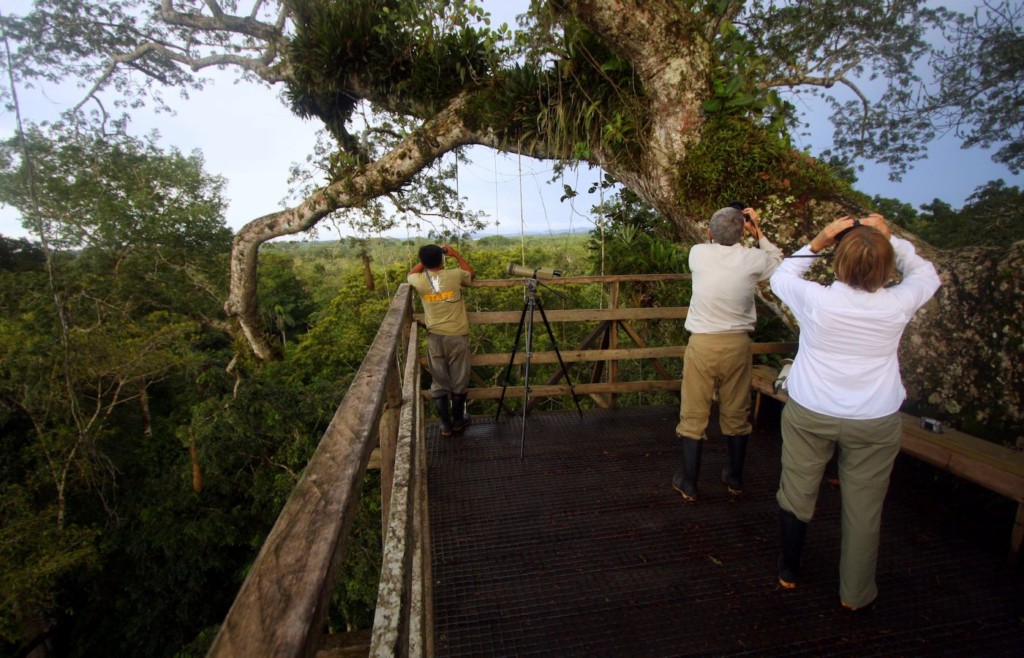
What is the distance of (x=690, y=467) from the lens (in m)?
2.94

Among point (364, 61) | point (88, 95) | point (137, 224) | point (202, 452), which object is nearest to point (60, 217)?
point (137, 224)

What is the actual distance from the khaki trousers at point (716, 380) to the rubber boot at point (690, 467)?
0.07m

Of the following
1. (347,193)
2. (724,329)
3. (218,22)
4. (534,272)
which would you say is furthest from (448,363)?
(218,22)

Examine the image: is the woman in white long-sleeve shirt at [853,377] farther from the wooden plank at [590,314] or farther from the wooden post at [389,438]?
the wooden plank at [590,314]

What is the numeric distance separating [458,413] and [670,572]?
2073 millimetres

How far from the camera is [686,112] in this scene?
400 cm

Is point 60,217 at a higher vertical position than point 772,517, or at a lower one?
higher

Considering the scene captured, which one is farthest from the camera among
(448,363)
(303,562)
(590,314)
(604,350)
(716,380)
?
(604,350)

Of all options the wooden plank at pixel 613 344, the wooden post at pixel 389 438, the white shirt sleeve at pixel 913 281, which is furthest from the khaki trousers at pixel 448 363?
the white shirt sleeve at pixel 913 281

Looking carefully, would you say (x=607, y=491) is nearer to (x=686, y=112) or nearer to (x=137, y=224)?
(x=686, y=112)

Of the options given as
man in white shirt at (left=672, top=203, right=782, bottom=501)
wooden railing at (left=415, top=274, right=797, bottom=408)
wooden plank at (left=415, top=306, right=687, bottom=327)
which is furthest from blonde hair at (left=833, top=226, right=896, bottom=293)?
wooden plank at (left=415, top=306, right=687, bottom=327)

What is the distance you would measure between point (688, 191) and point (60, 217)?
19727 mm

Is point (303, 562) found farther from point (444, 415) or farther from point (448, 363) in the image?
point (444, 415)

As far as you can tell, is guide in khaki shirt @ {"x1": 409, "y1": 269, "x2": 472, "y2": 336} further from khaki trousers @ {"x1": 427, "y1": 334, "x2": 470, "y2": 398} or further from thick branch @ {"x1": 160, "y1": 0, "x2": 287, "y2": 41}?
thick branch @ {"x1": 160, "y1": 0, "x2": 287, "y2": 41}
